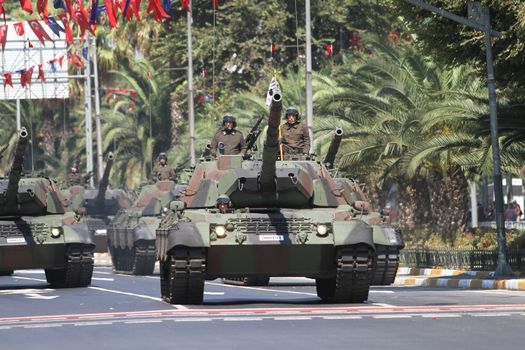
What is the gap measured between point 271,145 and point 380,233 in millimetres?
5986

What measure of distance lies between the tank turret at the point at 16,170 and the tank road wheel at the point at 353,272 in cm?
540

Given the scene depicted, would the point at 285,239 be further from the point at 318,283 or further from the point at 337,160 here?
the point at 337,160

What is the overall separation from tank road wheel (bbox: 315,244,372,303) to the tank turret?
540 centimetres

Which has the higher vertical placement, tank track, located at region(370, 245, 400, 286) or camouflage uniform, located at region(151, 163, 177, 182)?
camouflage uniform, located at region(151, 163, 177, 182)

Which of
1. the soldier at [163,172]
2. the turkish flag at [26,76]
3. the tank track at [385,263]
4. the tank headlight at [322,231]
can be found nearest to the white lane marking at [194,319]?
the tank headlight at [322,231]

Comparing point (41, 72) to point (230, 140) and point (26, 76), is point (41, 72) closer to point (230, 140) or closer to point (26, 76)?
point (26, 76)

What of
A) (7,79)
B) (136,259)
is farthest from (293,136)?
(7,79)

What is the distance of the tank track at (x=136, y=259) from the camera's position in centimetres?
3728

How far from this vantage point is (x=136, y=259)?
37.8 meters

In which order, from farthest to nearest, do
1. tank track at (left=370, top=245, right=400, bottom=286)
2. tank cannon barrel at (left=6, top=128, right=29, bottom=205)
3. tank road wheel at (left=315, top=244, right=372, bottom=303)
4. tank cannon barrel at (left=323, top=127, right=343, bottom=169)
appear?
tank track at (left=370, top=245, right=400, bottom=286) → tank cannon barrel at (left=323, top=127, right=343, bottom=169) → tank cannon barrel at (left=6, top=128, right=29, bottom=205) → tank road wheel at (left=315, top=244, right=372, bottom=303)

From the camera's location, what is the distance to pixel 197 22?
62.7 meters

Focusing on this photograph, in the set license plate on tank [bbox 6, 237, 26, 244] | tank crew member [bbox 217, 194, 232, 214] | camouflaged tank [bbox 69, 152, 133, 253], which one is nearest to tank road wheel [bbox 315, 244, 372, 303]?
tank crew member [bbox 217, 194, 232, 214]

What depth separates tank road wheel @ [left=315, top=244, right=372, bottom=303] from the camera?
2241 cm

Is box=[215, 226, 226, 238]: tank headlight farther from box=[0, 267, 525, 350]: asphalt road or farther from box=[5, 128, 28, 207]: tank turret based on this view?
box=[5, 128, 28, 207]: tank turret
